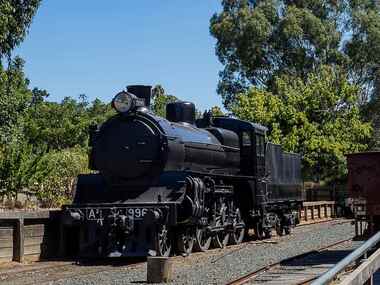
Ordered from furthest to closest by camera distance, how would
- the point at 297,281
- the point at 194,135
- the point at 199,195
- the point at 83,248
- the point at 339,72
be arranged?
1. the point at 339,72
2. the point at 194,135
3. the point at 199,195
4. the point at 83,248
5. the point at 297,281

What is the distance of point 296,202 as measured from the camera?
25.7m

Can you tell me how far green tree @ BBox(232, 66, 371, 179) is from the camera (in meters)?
39.6

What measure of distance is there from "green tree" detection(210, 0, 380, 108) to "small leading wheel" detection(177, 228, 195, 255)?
108 ft

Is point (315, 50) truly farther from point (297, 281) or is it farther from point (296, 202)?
point (297, 281)

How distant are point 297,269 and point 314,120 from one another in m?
29.6

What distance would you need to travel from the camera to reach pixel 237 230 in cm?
1966

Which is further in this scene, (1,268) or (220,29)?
(220,29)

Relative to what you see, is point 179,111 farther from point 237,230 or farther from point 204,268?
point 204,268

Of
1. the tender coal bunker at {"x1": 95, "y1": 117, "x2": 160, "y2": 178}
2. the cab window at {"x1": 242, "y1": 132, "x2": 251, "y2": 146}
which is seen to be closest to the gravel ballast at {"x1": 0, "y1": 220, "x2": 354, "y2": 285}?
the tender coal bunker at {"x1": 95, "y1": 117, "x2": 160, "y2": 178}

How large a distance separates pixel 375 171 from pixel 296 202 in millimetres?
10277

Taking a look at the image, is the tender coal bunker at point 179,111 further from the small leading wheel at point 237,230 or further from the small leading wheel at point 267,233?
the small leading wheel at point 267,233

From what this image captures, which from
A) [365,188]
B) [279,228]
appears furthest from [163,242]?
[279,228]

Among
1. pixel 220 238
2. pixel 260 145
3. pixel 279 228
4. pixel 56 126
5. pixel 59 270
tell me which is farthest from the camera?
pixel 56 126


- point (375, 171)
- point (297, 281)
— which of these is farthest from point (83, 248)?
point (375, 171)
